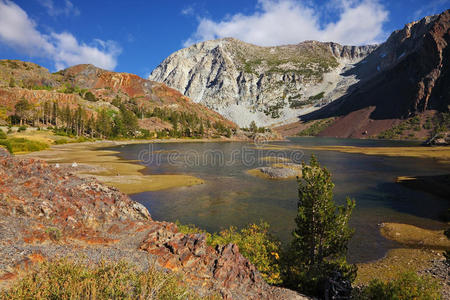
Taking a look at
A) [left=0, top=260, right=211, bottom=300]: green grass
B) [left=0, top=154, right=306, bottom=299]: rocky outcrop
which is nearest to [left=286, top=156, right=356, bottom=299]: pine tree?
[left=0, top=154, right=306, bottom=299]: rocky outcrop

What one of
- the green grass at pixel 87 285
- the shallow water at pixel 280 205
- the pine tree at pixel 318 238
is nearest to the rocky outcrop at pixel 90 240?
the green grass at pixel 87 285

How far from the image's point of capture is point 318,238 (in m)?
14.7

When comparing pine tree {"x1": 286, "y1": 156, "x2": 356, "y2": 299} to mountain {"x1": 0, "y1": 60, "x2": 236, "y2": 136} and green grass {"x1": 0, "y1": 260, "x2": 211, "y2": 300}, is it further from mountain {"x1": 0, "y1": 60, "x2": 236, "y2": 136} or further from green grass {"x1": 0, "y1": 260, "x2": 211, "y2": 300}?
mountain {"x1": 0, "y1": 60, "x2": 236, "y2": 136}

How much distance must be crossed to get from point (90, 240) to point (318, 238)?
13.4 meters

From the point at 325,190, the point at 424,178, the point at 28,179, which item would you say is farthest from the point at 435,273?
the point at 424,178

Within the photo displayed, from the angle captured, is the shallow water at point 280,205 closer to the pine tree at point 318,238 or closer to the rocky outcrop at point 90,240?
the pine tree at point 318,238

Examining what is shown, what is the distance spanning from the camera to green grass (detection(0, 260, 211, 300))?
6105 millimetres

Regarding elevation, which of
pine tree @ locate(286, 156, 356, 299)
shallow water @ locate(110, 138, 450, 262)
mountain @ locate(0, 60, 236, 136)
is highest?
mountain @ locate(0, 60, 236, 136)

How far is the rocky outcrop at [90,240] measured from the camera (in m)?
9.62

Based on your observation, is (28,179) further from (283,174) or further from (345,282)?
(283,174)

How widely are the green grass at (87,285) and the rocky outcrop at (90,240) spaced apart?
44.1 inches

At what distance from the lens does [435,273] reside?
49.3ft

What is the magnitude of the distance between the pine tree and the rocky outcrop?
1.84 metres

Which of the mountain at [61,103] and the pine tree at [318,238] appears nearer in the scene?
the pine tree at [318,238]
